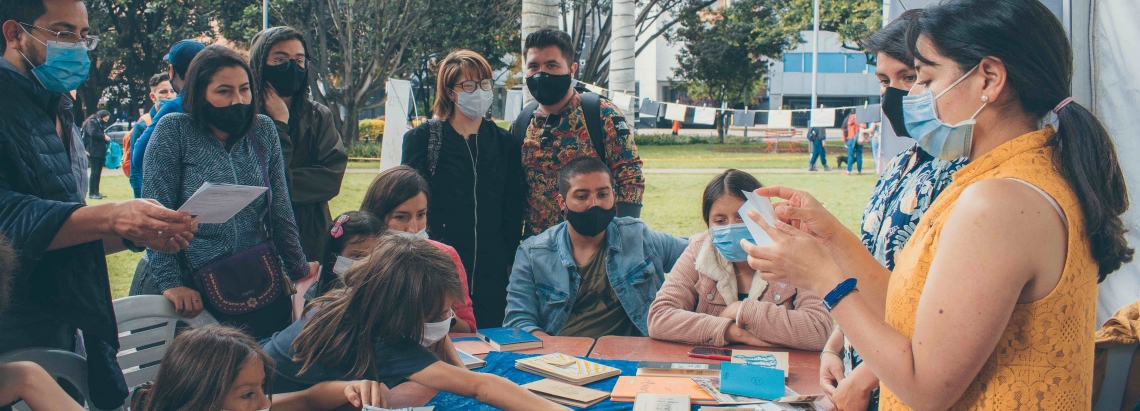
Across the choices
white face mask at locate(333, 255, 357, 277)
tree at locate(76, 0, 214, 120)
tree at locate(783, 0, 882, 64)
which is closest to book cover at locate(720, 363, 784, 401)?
white face mask at locate(333, 255, 357, 277)

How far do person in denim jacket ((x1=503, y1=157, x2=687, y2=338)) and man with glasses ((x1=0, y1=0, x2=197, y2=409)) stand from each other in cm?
147

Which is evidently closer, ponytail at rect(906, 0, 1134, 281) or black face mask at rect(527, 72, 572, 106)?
ponytail at rect(906, 0, 1134, 281)

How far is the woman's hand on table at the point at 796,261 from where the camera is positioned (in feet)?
5.19

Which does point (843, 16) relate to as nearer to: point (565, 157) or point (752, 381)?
point (565, 157)

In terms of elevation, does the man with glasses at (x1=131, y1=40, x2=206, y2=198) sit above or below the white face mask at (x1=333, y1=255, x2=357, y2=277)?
above

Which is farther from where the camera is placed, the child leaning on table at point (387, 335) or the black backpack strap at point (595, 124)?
the black backpack strap at point (595, 124)

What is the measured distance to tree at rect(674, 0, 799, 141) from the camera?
27125 millimetres

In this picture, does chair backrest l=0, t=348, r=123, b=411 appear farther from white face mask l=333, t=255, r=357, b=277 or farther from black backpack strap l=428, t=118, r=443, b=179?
black backpack strap l=428, t=118, r=443, b=179

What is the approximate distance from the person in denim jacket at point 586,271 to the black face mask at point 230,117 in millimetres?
1266

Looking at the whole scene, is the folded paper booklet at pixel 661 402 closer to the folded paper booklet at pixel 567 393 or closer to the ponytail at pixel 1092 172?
the folded paper booklet at pixel 567 393

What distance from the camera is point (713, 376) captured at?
2.54 m

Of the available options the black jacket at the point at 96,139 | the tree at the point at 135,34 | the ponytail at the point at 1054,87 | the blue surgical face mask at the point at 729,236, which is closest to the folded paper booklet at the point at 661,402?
the blue surgical face mask at the point at 729,236

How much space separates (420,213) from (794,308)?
164 cm

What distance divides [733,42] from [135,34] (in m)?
17.4
